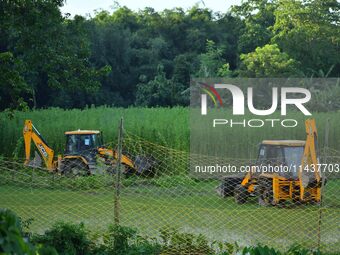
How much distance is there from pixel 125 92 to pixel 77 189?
2791cm

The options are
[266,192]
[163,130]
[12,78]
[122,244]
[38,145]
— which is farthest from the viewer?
[163,130]

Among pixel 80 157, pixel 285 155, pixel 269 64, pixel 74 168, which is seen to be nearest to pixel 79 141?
pixel 80 157

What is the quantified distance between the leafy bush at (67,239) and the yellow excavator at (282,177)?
644 centimetres

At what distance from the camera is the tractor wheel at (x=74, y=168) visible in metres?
18.1

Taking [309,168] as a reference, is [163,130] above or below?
below

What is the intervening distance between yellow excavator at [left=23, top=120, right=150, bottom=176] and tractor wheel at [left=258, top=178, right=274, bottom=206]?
3706 mm

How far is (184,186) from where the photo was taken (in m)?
16.6

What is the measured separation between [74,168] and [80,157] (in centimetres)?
30

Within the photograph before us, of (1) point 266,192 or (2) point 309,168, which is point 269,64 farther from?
(1) point 266,192

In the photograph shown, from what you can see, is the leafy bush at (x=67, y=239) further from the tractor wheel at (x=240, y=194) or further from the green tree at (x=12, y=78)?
the tractor wheel at (x=240, y=194)

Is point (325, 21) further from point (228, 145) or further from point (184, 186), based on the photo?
point (184, 186)

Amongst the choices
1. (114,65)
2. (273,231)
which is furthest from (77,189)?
(114,65)

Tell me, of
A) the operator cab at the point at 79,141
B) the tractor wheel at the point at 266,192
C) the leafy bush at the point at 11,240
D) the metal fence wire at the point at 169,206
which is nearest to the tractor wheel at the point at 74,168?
the metal fence wire at the point at 169,206

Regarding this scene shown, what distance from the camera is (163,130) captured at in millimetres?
21609
